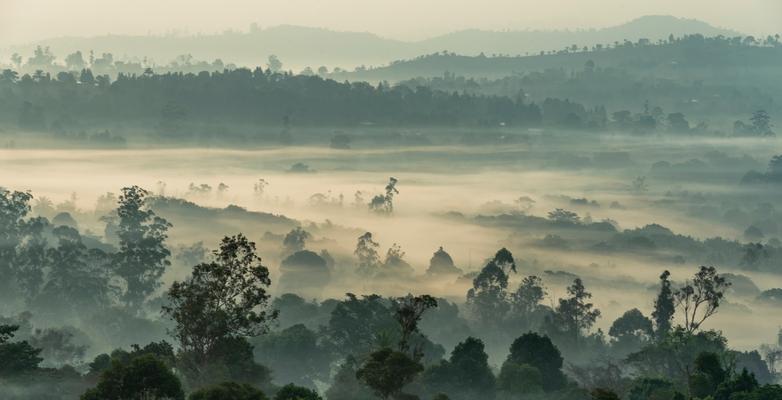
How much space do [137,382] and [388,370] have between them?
1847 cm

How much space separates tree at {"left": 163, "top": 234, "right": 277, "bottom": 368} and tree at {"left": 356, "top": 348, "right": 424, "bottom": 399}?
25.5 ft

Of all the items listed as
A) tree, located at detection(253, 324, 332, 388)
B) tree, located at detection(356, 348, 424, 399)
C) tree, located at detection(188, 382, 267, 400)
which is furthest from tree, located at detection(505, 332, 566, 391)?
tree, located at detection(188, 382, 267, 400)

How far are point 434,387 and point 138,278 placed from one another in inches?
2975

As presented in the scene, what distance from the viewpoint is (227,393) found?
267ft

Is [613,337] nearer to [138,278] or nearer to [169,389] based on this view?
[138,278]

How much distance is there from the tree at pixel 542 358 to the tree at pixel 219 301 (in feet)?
111

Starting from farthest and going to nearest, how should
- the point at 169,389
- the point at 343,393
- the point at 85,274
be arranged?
the point at 85,274 < the point at 343,393 < the point at 169,389

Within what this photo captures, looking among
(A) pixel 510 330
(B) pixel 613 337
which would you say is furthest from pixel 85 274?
(B) pixel 613 337

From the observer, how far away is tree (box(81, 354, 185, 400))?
79938mm

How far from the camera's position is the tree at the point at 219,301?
95.7 m

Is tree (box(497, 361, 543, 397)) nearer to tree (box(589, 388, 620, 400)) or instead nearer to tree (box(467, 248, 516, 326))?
tree (box(589, 388, 620, 400))

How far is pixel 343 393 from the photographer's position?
4648 inches

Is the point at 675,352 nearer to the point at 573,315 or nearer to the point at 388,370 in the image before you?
the point at 573,315

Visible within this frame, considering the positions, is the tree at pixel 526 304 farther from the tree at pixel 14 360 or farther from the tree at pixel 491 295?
the tree at pixel 14 360
